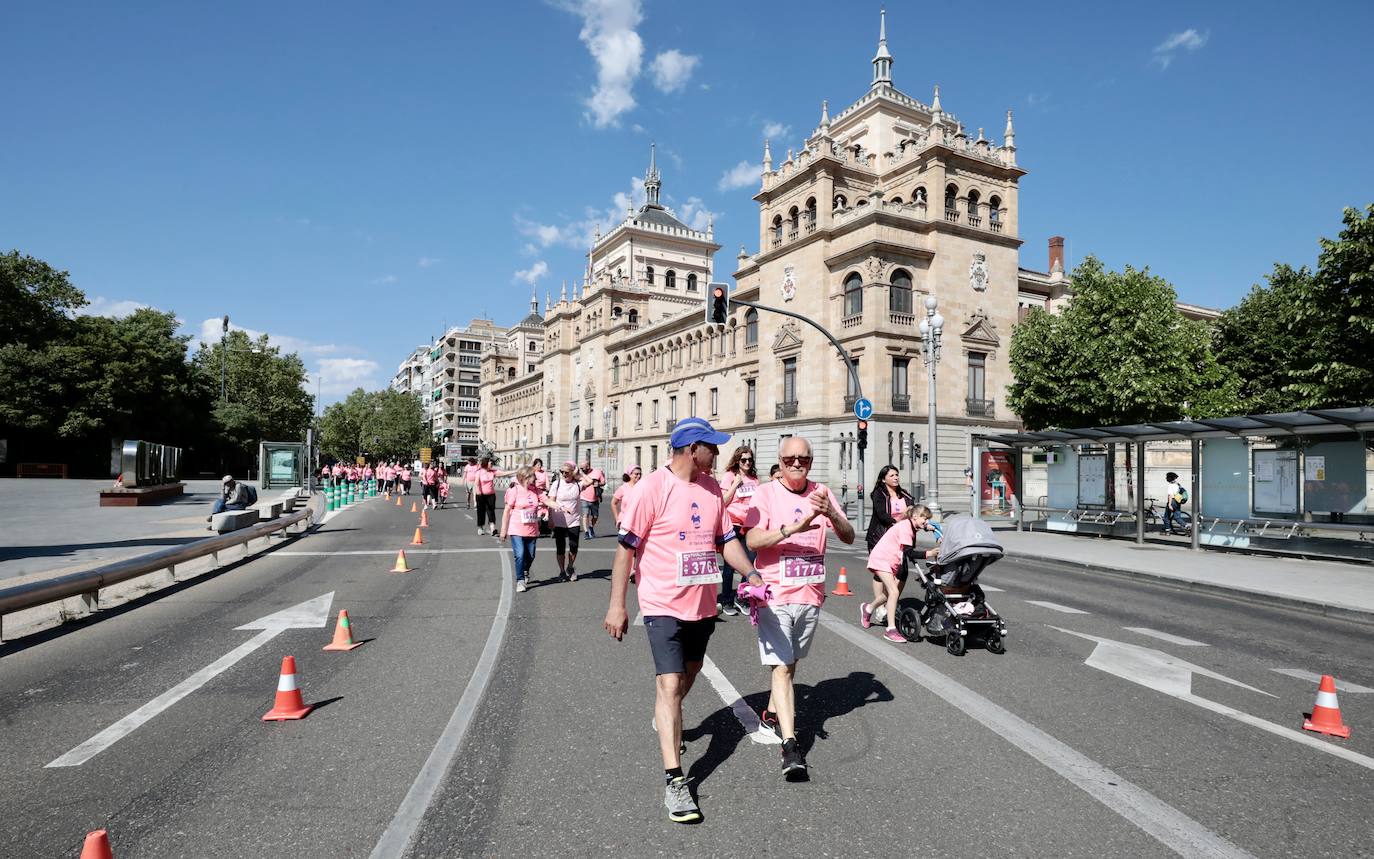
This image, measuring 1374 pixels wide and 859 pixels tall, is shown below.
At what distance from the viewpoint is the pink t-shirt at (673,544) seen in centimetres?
394

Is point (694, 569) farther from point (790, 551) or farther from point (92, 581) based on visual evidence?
point (92, 581)

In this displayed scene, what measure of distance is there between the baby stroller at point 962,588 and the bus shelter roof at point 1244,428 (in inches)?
433

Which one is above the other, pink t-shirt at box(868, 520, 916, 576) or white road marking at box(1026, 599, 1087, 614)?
pink t-shirt at box(868, 520, 916, 576)

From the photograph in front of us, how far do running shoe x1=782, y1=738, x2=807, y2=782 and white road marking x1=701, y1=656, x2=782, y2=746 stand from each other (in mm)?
556

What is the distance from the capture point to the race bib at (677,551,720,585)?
3.94 m

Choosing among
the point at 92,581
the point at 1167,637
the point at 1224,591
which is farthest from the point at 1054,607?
the point at 92,581

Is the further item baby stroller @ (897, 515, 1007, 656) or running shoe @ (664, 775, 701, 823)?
baby stroller @ (897, 515, 1007, 656)

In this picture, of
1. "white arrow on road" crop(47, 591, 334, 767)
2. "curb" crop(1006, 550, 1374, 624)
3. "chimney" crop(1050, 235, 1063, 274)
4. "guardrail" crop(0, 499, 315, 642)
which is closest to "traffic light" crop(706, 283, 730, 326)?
"curb" crop(1006, 550, 1374, 624)

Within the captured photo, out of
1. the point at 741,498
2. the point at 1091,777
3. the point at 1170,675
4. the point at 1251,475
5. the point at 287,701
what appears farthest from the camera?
the point at 1251,475

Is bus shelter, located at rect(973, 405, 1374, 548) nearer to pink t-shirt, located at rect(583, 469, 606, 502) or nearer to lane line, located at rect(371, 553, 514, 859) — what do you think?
pink t-shirt, located at rect(583, 469, 606, 502)

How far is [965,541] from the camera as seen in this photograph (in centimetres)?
725

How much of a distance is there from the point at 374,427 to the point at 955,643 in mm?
117181

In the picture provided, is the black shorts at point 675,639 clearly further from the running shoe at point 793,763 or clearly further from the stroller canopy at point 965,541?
the stroller canopy at point 965,541

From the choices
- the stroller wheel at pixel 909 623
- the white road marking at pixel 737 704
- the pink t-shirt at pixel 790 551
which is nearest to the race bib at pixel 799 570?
the pink t-shirt at pixel 790 551
